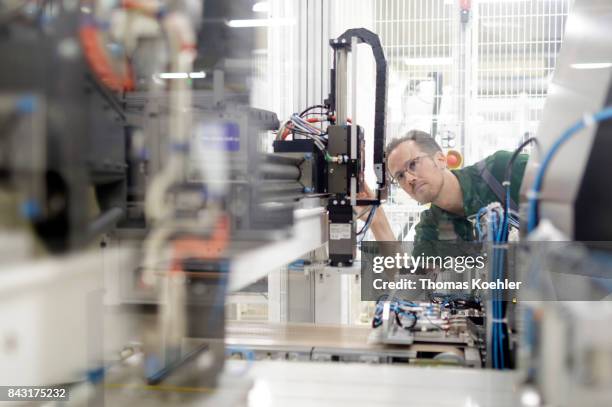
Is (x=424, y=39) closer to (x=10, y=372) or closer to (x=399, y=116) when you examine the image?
(x=399, y=116)

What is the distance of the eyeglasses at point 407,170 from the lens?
8.57ft

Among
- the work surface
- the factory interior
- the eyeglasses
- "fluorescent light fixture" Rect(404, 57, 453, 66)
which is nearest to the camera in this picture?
the factory interior

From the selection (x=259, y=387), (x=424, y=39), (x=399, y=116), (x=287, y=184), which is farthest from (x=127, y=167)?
(x=424, y=39)

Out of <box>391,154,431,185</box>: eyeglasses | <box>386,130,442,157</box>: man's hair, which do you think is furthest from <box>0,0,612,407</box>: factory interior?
<box>386,130,442,157</box>: man's hair

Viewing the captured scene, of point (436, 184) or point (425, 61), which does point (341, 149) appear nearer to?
point (436, 184)

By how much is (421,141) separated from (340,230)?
34.6 inches

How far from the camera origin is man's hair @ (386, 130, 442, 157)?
2774 mm

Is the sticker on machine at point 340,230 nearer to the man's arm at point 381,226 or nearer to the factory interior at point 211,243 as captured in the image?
the man's arm at point 381,226

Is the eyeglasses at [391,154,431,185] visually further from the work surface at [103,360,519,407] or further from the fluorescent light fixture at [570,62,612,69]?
the fluorescent light fixture at [570,62,612,69]

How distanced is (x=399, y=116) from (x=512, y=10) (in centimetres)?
87

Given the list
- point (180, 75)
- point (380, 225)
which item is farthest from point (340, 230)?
point (180, 75)

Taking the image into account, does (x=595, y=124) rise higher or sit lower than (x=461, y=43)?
lower

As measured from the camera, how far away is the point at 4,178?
69 centimetres

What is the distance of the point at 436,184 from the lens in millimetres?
2650
